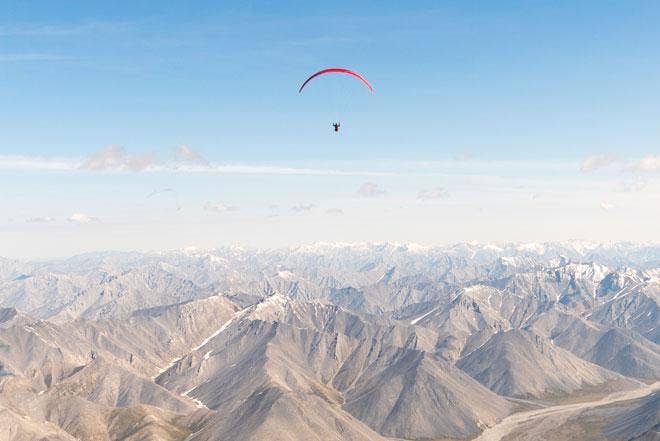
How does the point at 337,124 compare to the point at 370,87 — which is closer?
the point at 370,87

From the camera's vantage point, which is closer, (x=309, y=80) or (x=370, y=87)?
(x=370, y=87)

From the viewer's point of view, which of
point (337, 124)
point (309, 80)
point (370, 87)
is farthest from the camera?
point (337, 124)

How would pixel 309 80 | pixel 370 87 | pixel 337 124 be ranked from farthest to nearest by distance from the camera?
1. pixel 337 124
2. pixel 309 80
3. pixel 370 87

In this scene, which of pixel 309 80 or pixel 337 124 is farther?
pixel 337 124
